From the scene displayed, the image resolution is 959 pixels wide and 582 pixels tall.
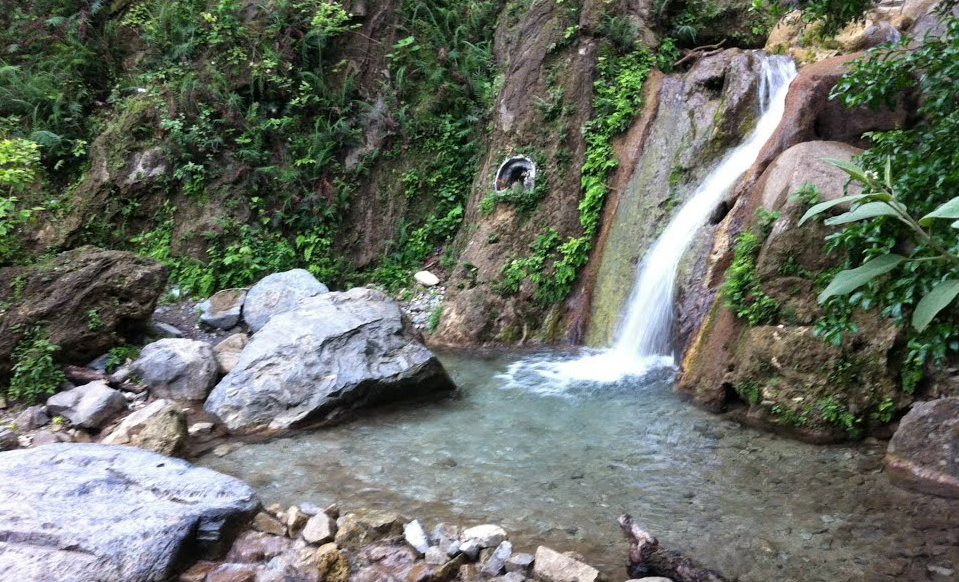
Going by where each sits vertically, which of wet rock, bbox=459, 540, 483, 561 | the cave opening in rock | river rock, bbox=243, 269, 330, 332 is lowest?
wet rock, bbox=459, 540, 483, 561

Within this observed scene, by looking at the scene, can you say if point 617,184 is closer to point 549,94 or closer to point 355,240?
point 549,94

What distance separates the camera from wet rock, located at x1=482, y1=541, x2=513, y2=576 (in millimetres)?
3994

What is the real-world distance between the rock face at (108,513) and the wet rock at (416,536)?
115 cm

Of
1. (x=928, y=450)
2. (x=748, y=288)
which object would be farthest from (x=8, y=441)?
(x=928, y=450)

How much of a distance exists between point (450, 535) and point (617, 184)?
6.91 metres

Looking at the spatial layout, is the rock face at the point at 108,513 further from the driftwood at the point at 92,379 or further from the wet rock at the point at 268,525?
the driftwood at the point at 92,379

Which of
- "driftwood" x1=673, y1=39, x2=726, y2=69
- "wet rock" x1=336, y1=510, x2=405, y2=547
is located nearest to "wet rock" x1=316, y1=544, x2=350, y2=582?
"wet rock" x1=336, y1=510, x2=405, y2=547

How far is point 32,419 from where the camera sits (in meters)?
6.62

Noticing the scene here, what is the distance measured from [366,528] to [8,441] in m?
4.07

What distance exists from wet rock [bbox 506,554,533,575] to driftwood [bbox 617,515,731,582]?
24.4 inches

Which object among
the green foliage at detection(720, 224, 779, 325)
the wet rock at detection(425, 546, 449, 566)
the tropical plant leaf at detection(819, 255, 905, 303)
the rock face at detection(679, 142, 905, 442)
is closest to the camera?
the tropical plant leaf at detection(819, 255, 905, 303)

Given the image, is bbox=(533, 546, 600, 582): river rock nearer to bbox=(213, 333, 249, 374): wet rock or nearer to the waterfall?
the waterfall

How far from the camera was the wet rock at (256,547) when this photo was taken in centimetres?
420

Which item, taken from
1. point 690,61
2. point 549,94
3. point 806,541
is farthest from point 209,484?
point 690,61
